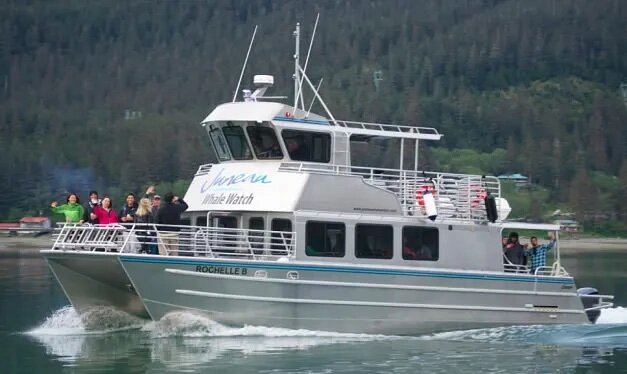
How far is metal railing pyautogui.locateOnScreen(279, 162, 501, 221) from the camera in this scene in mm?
25156

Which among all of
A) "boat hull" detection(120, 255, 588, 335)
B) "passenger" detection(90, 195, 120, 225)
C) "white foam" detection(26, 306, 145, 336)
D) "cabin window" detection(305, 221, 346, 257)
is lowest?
"white foam" detection(26, 306, 145, 336)

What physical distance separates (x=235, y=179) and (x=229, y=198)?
17.1 inches

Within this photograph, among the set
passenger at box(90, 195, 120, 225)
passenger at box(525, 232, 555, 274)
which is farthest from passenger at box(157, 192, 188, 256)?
passenger at box(525, 232, 555, 274)

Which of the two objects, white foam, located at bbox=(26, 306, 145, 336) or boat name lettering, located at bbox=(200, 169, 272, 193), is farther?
white foam, located at bbox=(26, 306, 145, 336)

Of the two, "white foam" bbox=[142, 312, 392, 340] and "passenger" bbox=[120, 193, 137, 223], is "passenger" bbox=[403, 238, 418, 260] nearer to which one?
"white foam" bbox=[142, 312, 392, 340]

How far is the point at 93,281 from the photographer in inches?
953

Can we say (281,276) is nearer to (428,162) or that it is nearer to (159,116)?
(428,162)

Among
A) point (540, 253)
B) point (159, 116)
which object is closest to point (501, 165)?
point (159, 116)

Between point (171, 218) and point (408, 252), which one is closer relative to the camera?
point (171, 218)

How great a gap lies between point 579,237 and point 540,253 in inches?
2925

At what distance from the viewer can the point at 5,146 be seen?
96.1 metres

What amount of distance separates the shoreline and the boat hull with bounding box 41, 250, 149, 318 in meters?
50.7

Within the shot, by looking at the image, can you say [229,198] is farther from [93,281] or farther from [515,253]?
[515,253]

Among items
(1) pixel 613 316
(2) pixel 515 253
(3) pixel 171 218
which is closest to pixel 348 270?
(3) pixel 171 218
